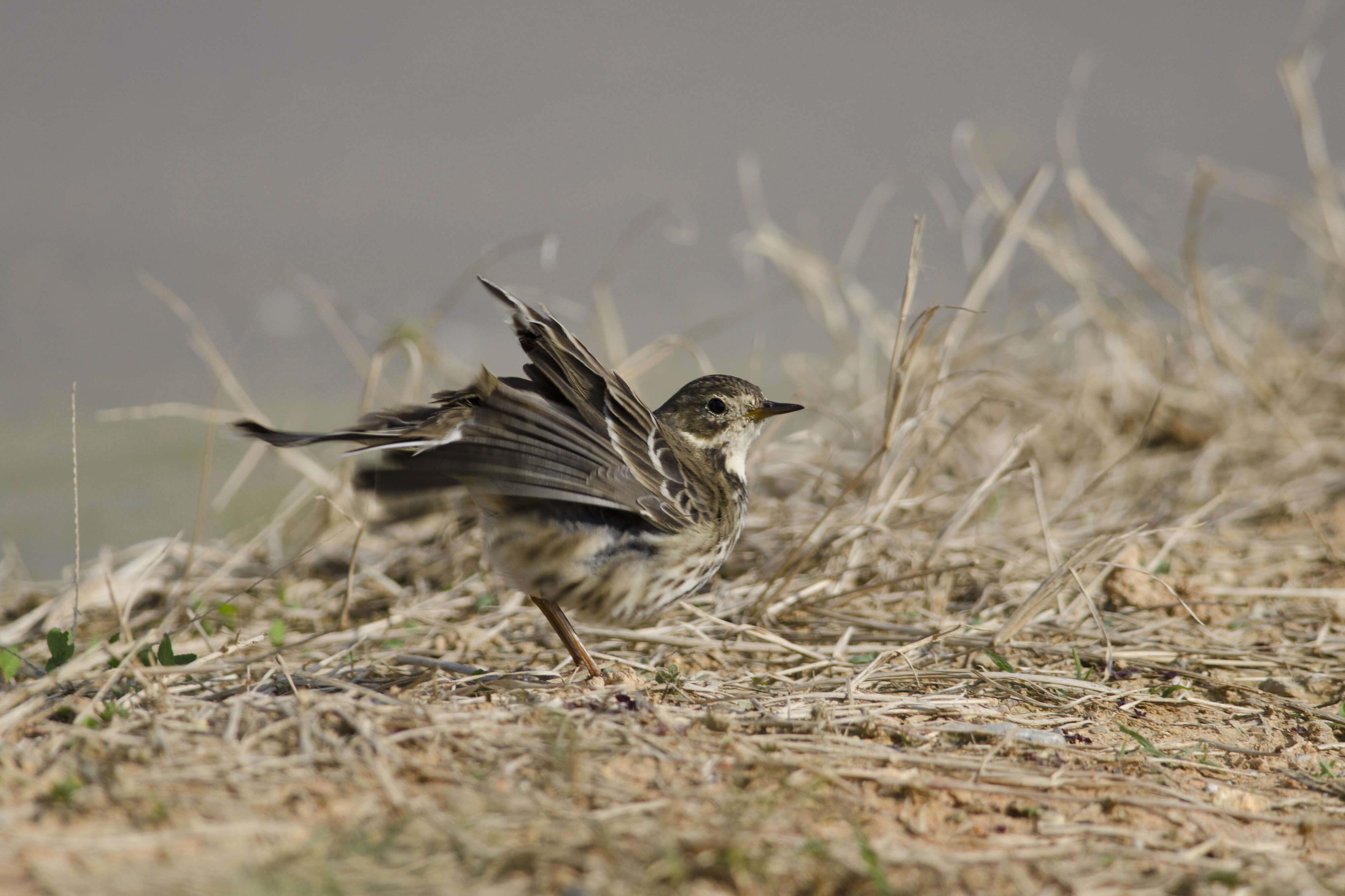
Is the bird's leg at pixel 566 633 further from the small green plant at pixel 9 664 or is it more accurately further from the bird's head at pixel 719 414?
the small green plant at pixel 9 664

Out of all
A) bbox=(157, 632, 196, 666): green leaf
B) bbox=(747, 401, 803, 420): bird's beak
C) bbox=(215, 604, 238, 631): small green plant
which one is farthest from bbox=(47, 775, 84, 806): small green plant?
bbox=(747, 401, 803, 420): bird's beak

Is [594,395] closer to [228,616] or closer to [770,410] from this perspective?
[770,410]

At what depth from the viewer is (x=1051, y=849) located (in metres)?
2.34

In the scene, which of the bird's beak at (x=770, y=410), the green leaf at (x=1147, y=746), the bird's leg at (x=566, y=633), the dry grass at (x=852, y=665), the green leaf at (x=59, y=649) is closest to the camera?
the dry grass at (x=852, y=665)

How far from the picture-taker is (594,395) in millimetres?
3439

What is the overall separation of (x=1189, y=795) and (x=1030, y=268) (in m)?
4.74

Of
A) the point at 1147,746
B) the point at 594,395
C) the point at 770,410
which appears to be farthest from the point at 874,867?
the point at 770,410

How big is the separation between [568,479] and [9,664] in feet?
5.40

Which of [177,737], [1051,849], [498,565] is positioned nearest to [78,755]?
[177,737]

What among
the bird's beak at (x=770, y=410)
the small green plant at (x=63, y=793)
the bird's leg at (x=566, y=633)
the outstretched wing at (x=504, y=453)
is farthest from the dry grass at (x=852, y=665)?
the outstretched wing at (x=504, y=453)

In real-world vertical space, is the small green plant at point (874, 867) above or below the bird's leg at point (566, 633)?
below

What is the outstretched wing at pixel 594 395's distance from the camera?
337 cm

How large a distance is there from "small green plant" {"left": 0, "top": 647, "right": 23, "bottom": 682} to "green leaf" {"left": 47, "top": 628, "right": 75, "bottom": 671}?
0.10 metres

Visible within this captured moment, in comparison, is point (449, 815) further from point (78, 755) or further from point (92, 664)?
point (92, 664)
